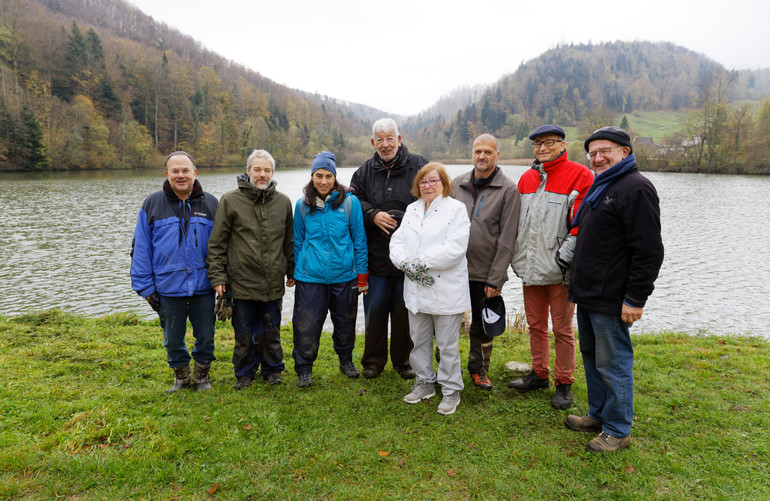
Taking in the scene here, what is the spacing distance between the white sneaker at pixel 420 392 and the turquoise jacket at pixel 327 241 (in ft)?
5.42

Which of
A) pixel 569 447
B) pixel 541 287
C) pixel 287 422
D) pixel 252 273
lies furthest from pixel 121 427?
pixel 541 287

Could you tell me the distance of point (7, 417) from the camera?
3992mm

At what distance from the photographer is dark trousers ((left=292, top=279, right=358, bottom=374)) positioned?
198 inches

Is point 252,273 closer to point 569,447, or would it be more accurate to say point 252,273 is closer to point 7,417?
point 7,417

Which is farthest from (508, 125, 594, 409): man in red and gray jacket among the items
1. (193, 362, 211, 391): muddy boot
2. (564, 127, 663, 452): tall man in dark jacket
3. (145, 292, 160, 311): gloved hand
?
(145, 292, 160, 311): gloved hand

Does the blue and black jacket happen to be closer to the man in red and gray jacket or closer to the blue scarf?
the man in red and gray jacket

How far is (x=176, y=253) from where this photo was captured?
4.56 meters

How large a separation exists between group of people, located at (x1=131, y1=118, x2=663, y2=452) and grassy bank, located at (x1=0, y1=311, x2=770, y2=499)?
1.12 ft

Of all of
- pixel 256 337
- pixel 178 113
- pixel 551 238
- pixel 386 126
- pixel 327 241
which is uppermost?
pixel 178 113

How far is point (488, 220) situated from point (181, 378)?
446 cm

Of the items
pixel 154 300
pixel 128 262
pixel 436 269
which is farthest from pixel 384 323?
pixel 128 262

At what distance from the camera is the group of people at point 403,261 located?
3992 millimetres

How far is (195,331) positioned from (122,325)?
205 inches

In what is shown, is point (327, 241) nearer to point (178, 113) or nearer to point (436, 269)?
point (436, 269)
